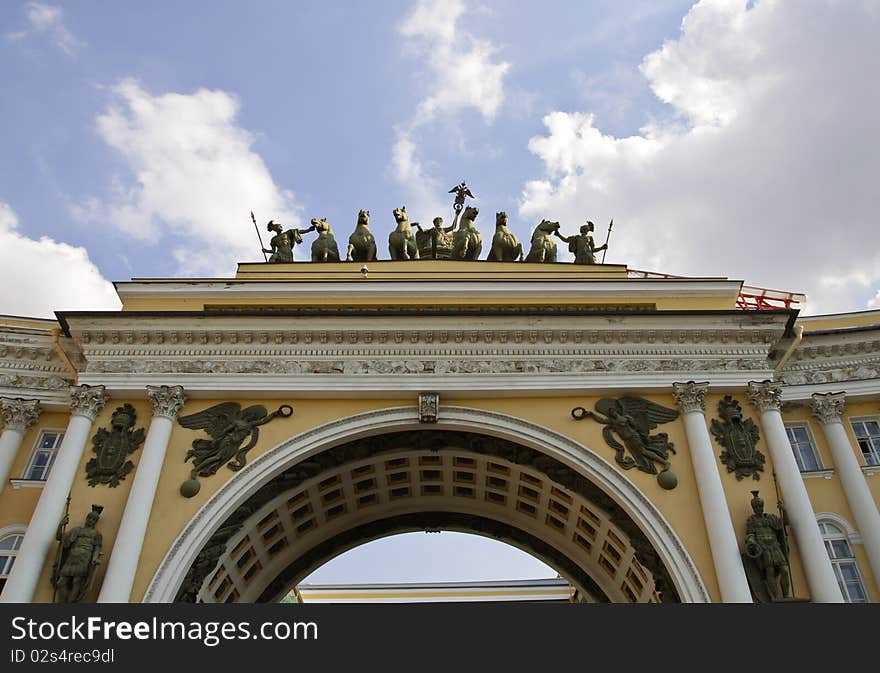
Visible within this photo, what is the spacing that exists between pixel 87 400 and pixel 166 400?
1718 mm

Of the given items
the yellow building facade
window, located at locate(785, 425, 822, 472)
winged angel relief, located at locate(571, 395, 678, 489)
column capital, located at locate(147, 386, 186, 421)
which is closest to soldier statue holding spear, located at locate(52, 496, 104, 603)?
the yellow building facade

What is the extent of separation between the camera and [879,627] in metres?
10.1

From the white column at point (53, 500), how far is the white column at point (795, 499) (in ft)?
47.2

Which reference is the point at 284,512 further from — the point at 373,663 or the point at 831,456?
the point at 831,456

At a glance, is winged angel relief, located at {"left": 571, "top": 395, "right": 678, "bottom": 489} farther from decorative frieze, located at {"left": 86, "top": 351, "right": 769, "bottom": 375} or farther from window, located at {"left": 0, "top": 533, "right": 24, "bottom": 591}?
window, located at {"left": 0, "top": 533, "right": 24, "bottom": 591}

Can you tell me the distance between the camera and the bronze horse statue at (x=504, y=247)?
23.3m

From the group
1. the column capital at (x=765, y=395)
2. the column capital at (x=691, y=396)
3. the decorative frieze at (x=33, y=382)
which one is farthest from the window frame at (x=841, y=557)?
Answer: the decorative frieze at (x=33, y=382)

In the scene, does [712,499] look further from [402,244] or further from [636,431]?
[402,244]

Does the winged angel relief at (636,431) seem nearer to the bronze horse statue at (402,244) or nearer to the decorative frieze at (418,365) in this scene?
the decorative frieze at (418,365)

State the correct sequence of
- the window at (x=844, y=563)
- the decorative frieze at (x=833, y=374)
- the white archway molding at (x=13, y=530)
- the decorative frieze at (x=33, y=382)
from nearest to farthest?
the window at (x=844, y=563), the white archway molding at (x=13, y=530), the decorative frieze at (x=833, y=374), the decorative frieze at (x=33, y=382)

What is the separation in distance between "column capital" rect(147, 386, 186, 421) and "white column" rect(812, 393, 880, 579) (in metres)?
14.3

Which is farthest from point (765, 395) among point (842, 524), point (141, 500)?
point (141, 500)

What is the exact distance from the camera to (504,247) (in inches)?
917

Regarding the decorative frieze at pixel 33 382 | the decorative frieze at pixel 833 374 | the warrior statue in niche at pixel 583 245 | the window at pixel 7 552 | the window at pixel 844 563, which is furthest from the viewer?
the warrior statue in niche at pixel 583 245
